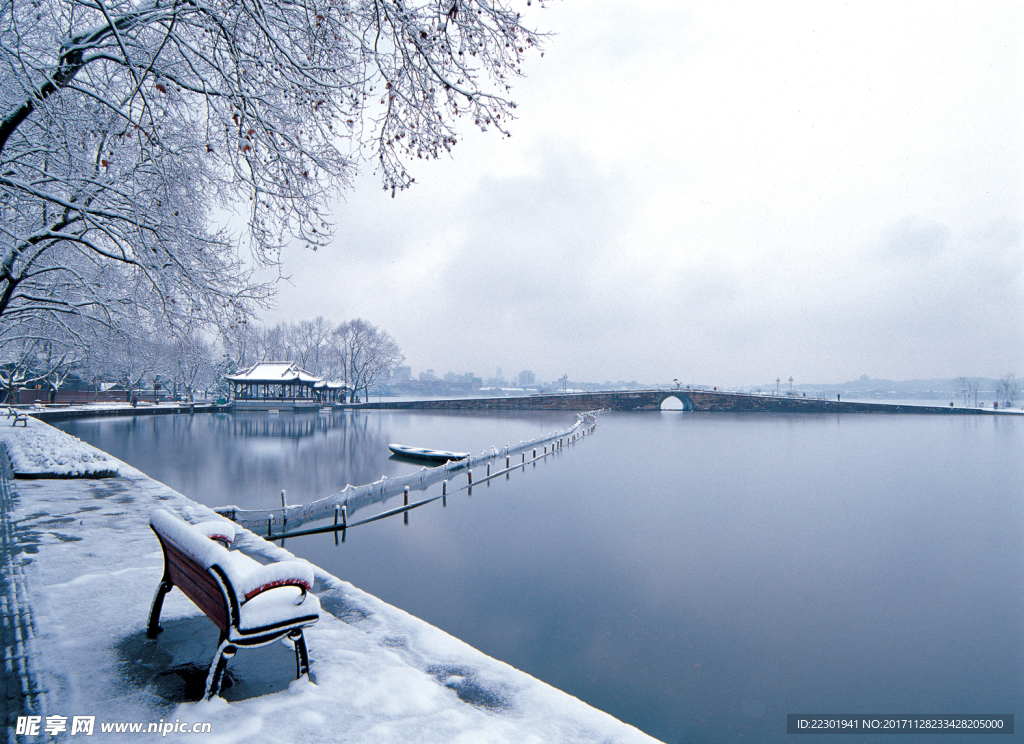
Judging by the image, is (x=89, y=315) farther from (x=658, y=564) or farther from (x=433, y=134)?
(x=658, y=564)

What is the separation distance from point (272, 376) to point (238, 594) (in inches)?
2495

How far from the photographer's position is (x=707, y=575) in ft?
41.4

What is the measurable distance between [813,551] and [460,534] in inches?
389

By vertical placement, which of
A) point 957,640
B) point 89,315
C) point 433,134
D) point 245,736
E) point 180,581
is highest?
point 433,134

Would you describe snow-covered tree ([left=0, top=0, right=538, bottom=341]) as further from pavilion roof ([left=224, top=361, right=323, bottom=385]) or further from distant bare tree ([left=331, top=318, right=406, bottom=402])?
distant bare tree ([left=331, top=318, right=406, bottom=402])

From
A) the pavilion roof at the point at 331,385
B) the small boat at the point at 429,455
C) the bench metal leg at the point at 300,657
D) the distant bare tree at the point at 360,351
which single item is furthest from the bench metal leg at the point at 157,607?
the distant bare tree at the point at 360,351

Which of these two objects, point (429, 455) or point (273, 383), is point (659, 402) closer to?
point (273, 383)

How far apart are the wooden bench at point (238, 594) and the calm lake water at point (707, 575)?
17.3 ft

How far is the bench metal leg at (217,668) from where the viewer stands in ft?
10.6

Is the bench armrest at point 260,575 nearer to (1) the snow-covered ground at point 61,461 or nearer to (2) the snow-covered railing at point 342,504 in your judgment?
(2) the snow-covered railing at point 342,504

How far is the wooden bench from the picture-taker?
3.14 m

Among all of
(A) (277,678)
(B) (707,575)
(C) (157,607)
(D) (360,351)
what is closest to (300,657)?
(A) (277,678)

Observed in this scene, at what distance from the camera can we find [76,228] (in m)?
11.6

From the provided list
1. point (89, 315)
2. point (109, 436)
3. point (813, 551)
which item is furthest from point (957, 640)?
point (109, 436)
